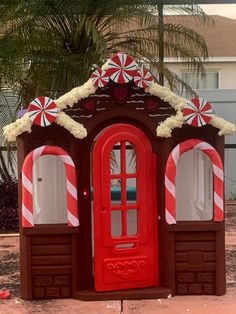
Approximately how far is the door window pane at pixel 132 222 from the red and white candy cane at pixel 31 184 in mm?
537

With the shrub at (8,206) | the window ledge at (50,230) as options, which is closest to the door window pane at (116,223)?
the window ledge at (50,230)

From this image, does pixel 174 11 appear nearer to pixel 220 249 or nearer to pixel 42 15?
pixel 42 15

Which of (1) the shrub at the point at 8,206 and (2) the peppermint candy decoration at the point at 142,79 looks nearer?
(2) the peppermint candy decoration at the point at 142,79

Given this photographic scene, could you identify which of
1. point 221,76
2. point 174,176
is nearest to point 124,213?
point 174,176

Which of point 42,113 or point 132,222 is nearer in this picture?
point 42,113

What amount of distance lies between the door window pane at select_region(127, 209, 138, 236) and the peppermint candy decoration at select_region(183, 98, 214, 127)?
3.50 feet

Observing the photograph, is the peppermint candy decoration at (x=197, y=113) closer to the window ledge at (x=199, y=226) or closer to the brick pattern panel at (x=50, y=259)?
the window ledge at (x=199, y=226)

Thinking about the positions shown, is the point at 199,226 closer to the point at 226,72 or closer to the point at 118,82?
the point at 118,82

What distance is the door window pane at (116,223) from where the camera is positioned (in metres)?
5.57

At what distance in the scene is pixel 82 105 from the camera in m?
5.45

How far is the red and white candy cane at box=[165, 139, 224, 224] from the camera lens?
5422mm

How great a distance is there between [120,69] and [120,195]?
48.8 inches

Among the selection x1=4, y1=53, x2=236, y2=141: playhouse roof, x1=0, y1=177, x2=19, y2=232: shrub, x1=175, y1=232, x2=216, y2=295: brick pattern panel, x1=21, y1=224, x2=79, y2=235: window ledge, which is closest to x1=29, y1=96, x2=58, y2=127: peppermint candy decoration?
x1=4, y1=53, x2=236, y2=141: playhouse roof

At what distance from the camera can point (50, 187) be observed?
5770 millimetres
